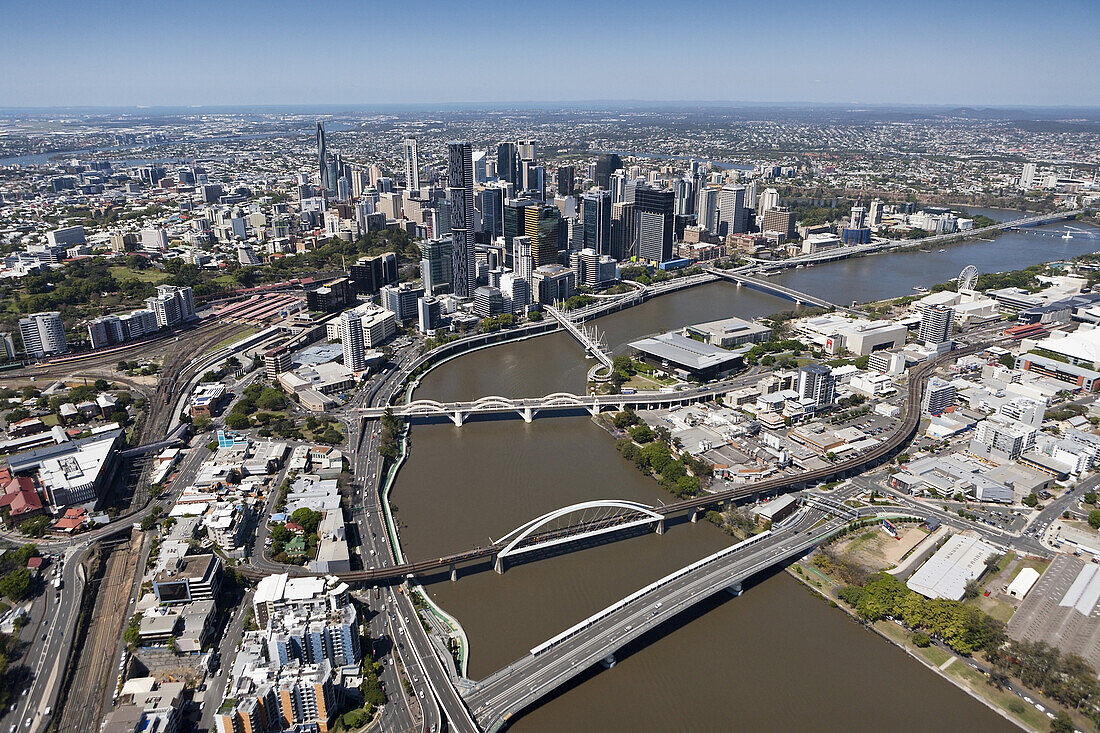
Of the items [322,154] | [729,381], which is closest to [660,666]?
[729,381]

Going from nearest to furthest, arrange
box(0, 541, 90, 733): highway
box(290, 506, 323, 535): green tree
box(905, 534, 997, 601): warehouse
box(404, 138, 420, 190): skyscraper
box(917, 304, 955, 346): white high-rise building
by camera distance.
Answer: box(0, 541, 90, 733): highway, box(905, 534, 997, 601): warehouse, box(290, 506, 323, 535): green tree, box(917, 304, 955, 346): white high-rise building, box(404, 138, 420, 190): skyscraper

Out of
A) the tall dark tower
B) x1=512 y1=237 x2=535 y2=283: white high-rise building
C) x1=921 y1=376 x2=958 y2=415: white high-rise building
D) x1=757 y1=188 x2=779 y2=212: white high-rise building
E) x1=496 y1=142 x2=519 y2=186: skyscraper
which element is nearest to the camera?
x1=921 y1=376 x2=958 y2=415: white high-rise building

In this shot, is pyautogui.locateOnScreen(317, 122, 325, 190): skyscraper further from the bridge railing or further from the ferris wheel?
the bridge railing

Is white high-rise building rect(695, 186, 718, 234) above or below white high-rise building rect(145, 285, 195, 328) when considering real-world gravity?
above

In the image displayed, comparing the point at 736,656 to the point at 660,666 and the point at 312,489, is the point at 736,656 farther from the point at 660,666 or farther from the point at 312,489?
the point at 312,489

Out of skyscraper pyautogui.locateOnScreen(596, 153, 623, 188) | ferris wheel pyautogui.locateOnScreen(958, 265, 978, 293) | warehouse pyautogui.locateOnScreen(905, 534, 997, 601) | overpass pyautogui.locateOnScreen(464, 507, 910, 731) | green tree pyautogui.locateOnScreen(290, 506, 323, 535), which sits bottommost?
warehouse pyautogui.locateOnScreen(905, 534, 997, 601)

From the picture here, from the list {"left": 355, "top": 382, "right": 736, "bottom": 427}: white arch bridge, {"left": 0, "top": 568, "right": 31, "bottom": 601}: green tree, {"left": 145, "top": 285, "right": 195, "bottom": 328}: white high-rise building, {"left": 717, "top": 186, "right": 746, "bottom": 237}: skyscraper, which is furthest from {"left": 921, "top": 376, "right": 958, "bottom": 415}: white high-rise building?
{"left": 717, "top": 186, "right": 746, "bottom": 237}: skyscraper
